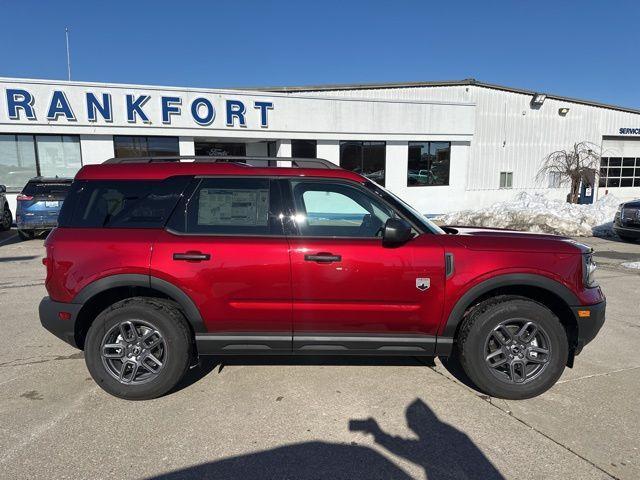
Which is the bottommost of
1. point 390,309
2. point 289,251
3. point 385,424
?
point 385,424

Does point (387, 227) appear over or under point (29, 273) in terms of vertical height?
over

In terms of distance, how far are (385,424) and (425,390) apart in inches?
24.5

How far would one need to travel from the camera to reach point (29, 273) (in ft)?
25.4

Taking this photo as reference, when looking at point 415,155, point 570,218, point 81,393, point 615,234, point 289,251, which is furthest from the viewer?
point 415,155

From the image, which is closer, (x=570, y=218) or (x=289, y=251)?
(x=289, y=251)

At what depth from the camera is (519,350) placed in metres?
3.30

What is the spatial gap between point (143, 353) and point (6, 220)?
12.8 meters

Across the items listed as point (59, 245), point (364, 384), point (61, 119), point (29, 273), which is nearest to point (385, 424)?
point (364, 384)

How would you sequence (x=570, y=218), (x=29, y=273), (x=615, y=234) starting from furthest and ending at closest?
(x=570, y=218), (x=615, y=234), (x=29, y=273)

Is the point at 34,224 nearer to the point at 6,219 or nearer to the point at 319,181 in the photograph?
the point at 6,219

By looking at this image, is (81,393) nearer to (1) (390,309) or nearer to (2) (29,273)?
(1) (390,309)

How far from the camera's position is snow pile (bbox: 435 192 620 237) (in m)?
13.5

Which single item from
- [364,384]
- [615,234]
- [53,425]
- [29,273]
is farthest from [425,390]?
[615,234]

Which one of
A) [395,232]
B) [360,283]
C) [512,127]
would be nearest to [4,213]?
[360,283]
